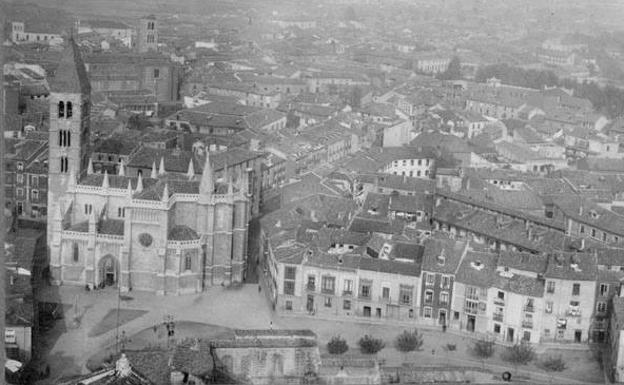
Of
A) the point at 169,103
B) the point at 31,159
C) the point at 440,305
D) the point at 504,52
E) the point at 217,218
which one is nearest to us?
the point at 440,305

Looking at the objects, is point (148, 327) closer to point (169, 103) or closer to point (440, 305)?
point (440, 305)

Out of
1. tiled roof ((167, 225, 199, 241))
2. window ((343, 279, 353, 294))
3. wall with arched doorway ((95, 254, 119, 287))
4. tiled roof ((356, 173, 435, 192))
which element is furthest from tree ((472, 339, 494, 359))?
tiled roof ((356, 173, 435, 192))

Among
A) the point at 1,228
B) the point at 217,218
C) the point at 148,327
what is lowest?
the point at 148,327

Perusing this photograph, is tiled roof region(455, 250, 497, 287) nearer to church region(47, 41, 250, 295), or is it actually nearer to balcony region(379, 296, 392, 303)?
balcony region(379, 296, 392, 303)

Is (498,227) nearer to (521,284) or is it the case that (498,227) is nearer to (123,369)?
(521,284)

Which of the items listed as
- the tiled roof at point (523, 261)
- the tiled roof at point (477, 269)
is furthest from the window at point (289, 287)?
the tiled roof at point (523, 261)

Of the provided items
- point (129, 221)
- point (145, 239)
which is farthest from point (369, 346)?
point (129, 221)

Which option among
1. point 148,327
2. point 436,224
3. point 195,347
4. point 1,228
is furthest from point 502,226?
point 1,228

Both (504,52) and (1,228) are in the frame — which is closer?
(1,228)
